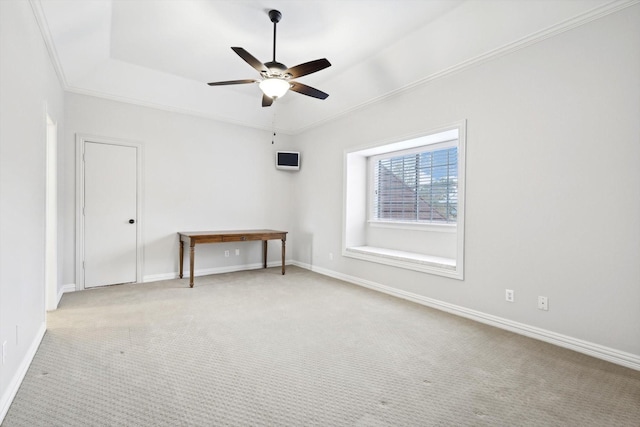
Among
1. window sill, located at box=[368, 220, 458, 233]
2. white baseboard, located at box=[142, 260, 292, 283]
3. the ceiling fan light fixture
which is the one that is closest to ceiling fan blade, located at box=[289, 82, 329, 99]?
the ceiling fan light fixture

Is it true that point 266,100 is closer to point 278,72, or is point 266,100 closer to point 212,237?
point 278,72

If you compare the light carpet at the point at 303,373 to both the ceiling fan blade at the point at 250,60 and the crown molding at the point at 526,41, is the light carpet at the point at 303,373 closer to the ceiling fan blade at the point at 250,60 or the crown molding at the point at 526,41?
the ceiling fan blade at the point at 250,60

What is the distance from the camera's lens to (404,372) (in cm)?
219

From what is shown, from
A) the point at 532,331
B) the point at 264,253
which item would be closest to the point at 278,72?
the point at 532,331

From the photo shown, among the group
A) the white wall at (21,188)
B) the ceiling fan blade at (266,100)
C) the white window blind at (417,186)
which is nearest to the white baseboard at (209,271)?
the white wall at (21,188)

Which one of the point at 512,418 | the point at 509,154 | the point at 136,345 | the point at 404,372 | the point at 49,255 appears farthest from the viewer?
the point at 49,255

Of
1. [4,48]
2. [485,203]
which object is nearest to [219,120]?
[4,48]

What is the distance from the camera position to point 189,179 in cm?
506

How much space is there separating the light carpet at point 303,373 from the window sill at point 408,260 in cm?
50

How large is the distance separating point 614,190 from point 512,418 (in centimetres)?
187

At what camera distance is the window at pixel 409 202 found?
382 cm

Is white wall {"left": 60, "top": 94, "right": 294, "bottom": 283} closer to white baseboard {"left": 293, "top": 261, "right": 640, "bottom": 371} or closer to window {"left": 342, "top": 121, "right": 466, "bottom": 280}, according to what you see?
window {"left": 342, "top": 121, "right": 466, "bottom": 280}

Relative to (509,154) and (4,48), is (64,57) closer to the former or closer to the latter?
(4,48)

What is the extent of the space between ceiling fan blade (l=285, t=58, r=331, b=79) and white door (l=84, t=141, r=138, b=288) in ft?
9.75
